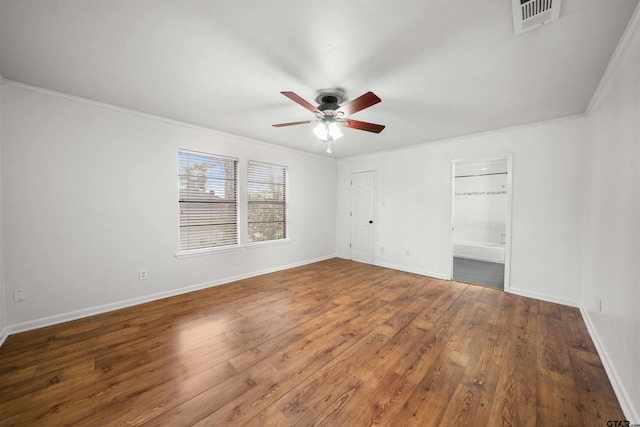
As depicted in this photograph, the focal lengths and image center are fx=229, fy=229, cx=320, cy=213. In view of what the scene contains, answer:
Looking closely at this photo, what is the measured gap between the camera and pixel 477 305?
312 cm

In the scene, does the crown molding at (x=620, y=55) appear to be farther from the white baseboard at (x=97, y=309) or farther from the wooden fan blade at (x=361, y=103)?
the white baseboard at (x=97, y=309)

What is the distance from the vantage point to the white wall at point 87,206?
2.39 meters

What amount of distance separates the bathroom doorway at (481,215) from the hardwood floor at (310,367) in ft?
8.85

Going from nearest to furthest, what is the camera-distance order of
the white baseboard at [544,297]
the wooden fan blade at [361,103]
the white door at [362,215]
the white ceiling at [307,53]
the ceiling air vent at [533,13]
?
the ceiling air vent at [533,13] → the white ceiling at [307,53] → the wooden fan blade at [361,103] → the white baseboard at [544,297] → the white door at [362,215]

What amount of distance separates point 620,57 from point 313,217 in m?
4.62

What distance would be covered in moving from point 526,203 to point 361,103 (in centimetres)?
315

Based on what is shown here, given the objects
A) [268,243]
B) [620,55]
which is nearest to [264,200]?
[268,243]

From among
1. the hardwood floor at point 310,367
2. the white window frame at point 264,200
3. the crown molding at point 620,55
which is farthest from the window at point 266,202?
the crown molding at point 620,55

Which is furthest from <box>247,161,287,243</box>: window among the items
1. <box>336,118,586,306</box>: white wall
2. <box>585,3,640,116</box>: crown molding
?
<box>585,3,640,116</box>: crown molding

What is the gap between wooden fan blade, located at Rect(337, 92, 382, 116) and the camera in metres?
1.92

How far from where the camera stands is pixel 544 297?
3279 mm

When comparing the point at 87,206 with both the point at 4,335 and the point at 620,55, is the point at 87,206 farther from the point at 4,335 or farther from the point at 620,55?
the point at 620,55

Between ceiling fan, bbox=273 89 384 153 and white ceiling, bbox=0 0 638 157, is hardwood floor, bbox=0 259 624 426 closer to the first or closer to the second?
ceiling fan, bbox=273 89 384 153

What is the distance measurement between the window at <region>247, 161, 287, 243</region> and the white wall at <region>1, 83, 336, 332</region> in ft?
2.68
